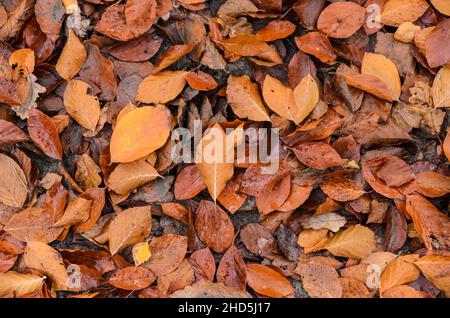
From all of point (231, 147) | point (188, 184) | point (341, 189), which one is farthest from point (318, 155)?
point (188, 184)

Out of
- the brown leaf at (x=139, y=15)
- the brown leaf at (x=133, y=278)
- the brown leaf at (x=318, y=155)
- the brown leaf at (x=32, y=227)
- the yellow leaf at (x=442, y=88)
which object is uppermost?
the brown leaf at (x=139, y=15)

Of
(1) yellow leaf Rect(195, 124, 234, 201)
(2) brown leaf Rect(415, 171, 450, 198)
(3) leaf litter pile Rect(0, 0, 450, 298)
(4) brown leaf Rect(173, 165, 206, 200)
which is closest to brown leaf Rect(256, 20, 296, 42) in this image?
(3) leaf litter pile Rect(0, 0, 450, 298)

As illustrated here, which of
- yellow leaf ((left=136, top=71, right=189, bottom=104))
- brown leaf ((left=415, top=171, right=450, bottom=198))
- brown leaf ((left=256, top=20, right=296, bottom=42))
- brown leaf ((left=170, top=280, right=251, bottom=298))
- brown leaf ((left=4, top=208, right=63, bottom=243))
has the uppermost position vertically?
brown leaf ((left=256, top=20, right=296, bottom=42))

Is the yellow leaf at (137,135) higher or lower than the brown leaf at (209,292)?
higher

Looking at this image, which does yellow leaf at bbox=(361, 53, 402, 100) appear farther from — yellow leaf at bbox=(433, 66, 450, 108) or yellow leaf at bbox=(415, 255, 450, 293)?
yellow leaf at bbox=(415, 255, 450, 293)

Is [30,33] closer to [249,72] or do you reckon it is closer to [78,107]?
[78,107]

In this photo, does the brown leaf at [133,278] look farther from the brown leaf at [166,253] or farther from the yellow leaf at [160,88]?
the yellow leaf at [160,88]

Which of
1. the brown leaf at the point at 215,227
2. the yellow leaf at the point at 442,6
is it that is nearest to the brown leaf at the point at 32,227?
the brown leaf at the point at 215,227
